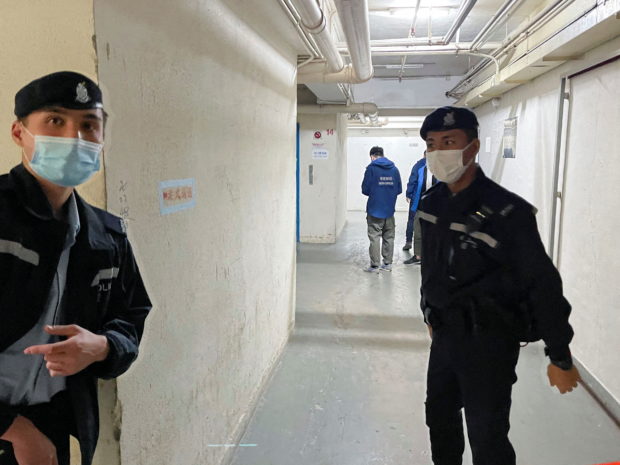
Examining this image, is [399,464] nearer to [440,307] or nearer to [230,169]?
[440,307]

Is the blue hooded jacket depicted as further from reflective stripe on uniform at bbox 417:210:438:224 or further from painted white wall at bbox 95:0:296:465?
reflective stripe on uniform at bbox 417:210:438:224

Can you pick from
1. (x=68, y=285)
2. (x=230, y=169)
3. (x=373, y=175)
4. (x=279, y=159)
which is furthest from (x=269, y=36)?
(x=373, y=175)

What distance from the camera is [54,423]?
927 millimetres

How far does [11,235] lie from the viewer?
81 cm

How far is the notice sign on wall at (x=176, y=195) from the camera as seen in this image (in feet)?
4.69

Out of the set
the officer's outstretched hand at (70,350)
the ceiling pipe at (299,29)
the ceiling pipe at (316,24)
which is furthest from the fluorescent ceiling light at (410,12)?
the officer's outstretched hand at (70,350)

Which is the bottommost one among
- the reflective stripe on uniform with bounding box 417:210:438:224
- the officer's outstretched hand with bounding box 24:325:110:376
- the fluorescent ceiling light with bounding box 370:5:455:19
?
the officer's outstretched hand with bounding box 24:325:110:376

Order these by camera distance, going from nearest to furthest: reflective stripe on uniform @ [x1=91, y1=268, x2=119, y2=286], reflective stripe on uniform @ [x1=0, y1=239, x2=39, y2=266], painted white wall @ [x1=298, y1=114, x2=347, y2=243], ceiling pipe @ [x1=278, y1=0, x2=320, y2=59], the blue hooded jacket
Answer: reflective stripe on uniform @ [x1=0, y1=239, x2=39, y2=266]
reflective stripe on uniform @ [x1=91, y1=268, x2=119, y2=286]
ceiling pipe @ [x1=278, y1=0, x2=320, y2=59]
the blue hooded jacket
painted white wall @ [x1=298, y1=114, x2=347, y2=243]

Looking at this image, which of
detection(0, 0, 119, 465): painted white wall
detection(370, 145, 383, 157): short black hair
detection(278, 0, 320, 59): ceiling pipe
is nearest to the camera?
detection(0, 0, 119, 465): painted white wall

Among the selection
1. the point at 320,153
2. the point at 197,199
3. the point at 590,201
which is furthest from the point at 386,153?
the point at 197,199

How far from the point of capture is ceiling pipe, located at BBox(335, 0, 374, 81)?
2.16m

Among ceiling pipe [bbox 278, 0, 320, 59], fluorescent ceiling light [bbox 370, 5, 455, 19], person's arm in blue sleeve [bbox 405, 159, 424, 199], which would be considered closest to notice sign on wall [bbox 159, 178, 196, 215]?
ceiling pipe [bbox 278, 0, 320, 59]

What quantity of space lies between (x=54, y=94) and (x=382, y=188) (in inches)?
192

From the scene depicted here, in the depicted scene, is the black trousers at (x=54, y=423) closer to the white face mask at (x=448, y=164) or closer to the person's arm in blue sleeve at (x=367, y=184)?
the white face mask at (x=448, y=164)
